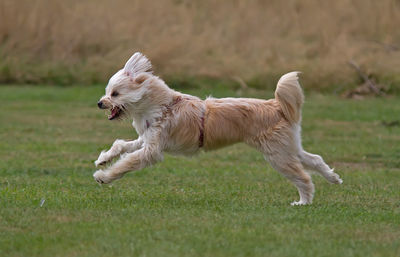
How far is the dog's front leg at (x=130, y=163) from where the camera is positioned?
829cm

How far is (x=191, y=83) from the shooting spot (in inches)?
869

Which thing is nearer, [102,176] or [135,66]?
[102,176]

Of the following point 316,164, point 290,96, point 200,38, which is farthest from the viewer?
point 200,38

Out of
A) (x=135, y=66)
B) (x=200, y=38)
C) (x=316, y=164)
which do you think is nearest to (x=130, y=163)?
(x=135, y=66)

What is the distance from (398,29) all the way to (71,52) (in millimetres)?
9680

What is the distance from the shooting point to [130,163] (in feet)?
27.3

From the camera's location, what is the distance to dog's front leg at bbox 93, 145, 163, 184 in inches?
326

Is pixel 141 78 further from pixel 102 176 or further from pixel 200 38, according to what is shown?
pixel 200 38

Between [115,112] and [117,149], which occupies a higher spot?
[115,112]

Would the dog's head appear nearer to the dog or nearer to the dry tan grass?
the dog

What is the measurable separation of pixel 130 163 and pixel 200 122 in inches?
33.8

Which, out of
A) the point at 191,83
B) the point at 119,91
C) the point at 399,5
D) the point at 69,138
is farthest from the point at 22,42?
the point at 119,91

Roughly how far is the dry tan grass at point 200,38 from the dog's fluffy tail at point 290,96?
43.5ft

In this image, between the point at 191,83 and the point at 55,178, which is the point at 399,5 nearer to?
the point at 191,83
